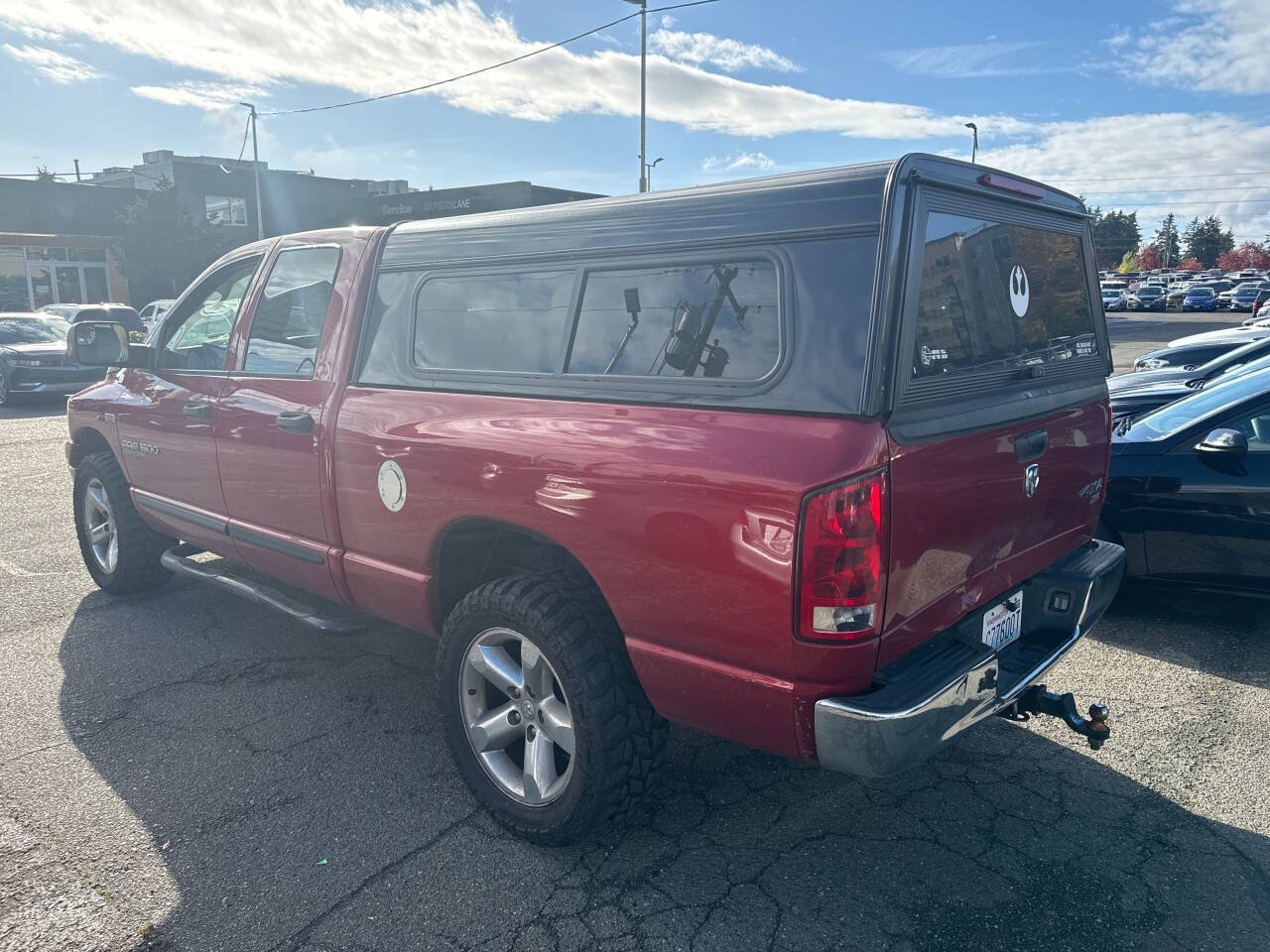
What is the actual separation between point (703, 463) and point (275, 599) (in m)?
2.43

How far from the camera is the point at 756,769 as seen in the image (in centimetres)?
346

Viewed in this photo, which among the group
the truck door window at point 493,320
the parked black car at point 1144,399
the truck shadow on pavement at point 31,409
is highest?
the truck door window at point 493,320

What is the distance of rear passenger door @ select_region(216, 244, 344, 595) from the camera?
12.2 ft

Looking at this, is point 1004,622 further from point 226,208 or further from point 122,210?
point 226,208

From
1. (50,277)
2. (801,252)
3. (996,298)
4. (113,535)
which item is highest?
(50,277)

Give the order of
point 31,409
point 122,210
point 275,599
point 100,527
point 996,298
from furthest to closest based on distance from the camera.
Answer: point 122,210, point 31,409, point 100,527, point 275,599, point 996,298

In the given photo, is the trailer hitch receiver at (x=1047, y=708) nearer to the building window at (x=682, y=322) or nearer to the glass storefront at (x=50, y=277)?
the building window at (x=682, y=322)

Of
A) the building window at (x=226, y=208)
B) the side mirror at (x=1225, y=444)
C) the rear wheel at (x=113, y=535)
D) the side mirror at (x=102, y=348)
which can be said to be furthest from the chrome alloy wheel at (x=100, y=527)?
the building window at (x=226, y=208)

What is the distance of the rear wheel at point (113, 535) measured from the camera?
17.0 feet

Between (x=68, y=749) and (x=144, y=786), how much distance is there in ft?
1.73

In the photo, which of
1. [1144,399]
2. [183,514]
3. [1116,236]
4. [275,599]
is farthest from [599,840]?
[1116,236]

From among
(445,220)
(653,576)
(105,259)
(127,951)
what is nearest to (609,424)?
(653,576)

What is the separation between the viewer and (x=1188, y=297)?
47969mm

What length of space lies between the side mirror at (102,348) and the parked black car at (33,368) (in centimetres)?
1091
